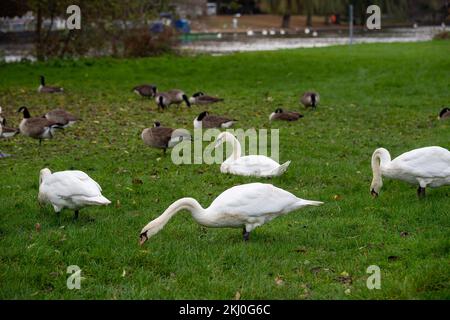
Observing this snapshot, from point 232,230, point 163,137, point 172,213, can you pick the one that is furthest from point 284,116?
point 172,213

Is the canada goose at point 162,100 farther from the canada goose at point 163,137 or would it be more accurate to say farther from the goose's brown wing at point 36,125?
the canada goose at point 163,137

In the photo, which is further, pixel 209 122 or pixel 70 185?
pixel 209 122

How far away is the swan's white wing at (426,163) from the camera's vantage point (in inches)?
380

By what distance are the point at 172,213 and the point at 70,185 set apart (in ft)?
5.74

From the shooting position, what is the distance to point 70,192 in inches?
353

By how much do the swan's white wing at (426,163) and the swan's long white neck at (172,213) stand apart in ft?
10.6

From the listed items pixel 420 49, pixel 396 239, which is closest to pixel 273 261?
pixel 396 239

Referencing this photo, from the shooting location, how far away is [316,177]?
11969 millimetres

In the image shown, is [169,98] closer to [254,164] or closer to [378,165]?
[254,164]

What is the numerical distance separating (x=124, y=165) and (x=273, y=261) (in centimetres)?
622

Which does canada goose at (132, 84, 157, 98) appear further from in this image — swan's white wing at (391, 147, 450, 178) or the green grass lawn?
swan's white wing at (391, 147, 450, 178)

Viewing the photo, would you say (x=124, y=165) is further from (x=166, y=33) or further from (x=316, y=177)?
(x=166, y=33)
